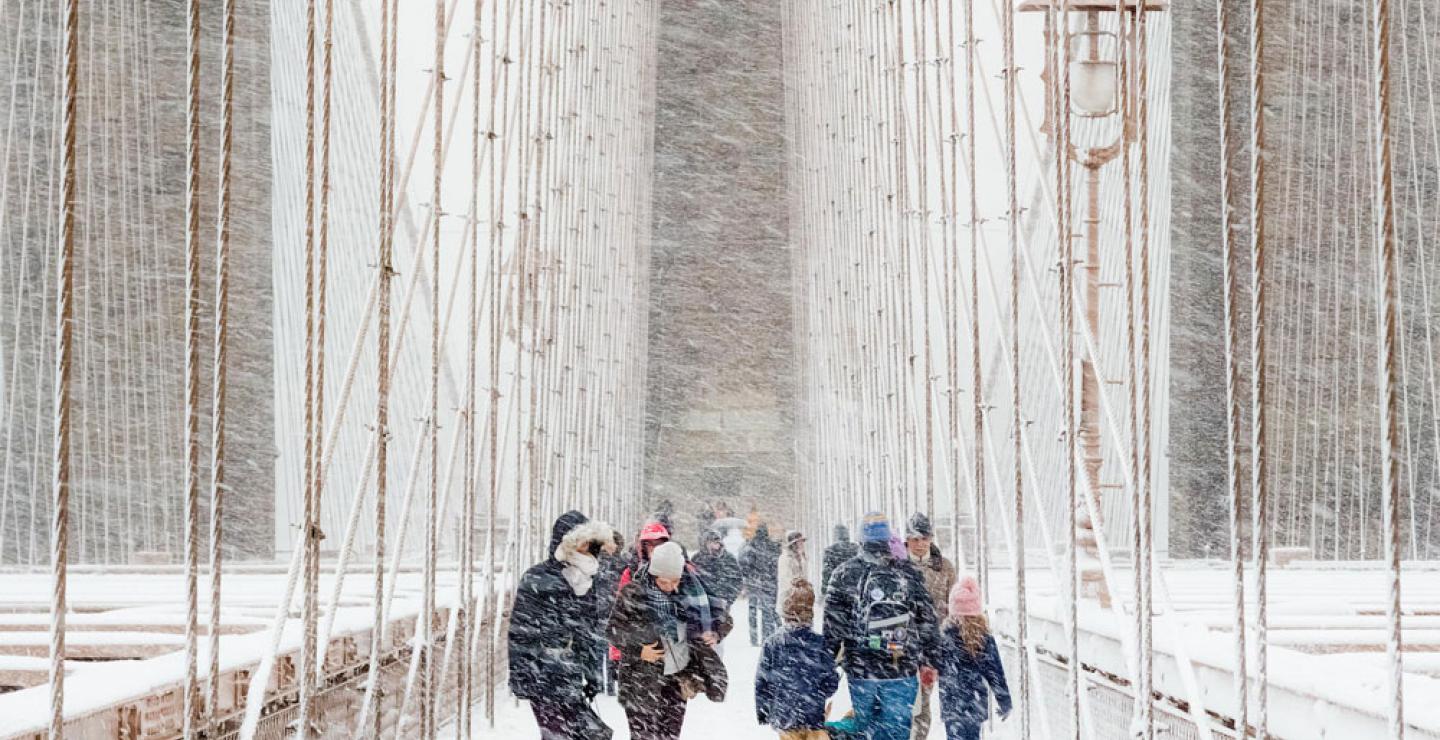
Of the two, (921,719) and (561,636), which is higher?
(561,636)

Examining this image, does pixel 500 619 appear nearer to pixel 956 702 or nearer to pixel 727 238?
pixel 956 702

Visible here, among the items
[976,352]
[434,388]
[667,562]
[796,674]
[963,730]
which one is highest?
[976,352]

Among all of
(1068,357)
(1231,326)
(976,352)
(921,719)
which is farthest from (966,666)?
(1231,326)

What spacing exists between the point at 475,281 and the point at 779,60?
1531 centimetres

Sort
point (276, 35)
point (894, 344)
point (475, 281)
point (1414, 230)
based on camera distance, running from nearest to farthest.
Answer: point (475, 281) → point (894, 344) → point (1414, 230) → point (276, 35)

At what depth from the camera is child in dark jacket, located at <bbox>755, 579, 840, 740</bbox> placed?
176 inches

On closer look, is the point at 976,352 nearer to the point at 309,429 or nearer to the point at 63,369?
the point at 309,429

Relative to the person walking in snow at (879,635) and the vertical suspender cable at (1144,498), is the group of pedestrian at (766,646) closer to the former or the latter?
the person walking in snow at (879,635)

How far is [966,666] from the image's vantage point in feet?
16.7

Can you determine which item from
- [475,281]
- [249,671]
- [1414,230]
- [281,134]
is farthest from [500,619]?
[1414,230]

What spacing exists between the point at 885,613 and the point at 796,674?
328mm

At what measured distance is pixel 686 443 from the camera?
861 inches

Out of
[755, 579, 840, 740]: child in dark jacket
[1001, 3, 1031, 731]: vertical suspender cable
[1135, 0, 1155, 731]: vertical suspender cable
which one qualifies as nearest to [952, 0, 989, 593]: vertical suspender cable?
[1001, 3, 1031, 731]: vertical suspender cable

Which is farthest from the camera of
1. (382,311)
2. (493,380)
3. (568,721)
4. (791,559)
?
(791,559)
